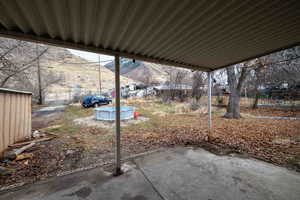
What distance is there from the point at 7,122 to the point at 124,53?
13.4ft

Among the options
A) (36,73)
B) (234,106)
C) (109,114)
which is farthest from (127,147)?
(36,73)

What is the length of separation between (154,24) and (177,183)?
8.07 ft

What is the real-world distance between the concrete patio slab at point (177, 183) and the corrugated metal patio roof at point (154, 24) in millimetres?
2281

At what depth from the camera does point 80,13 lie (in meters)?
1.32

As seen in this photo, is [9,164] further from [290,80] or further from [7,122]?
[290,80]

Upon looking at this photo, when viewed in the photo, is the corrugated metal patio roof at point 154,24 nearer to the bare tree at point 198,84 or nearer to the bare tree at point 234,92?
the bare tree at point 234,92

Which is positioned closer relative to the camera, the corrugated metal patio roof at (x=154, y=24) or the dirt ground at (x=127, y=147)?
the corrugated metal patio roof at (x=154, y=24)

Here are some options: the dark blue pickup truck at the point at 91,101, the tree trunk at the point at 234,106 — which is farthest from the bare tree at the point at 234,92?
the dark blue pickup truck at the point at 91,101

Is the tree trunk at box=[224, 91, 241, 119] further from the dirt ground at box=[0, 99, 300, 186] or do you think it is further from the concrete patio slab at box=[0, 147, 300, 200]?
the concrete patio slab at box=[0, 147, 300, 200]

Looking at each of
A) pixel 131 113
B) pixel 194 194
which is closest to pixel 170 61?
pixel 194 194

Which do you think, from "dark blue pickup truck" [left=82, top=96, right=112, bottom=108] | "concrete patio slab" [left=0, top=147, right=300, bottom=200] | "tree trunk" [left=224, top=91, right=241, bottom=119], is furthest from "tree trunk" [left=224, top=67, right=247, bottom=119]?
"dark blue pickup truck" [left=82, top=96, right=112, bottom=108]

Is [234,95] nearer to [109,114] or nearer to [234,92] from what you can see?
[234,92]

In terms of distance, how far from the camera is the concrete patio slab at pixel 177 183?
177 cm

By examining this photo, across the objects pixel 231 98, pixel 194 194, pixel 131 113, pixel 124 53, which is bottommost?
pixel 194 194
